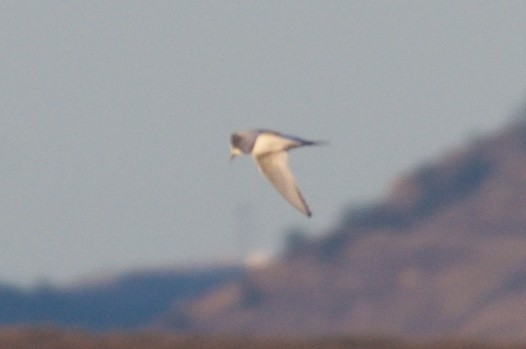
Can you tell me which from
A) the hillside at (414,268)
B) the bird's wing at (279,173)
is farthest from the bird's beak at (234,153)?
the hillside at (414,268)

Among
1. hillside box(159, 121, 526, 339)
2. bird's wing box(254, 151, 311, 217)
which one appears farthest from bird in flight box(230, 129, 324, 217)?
hillside box(159, 121, 526, 339)

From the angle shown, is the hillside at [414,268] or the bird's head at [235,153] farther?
the hillside at [414,268]

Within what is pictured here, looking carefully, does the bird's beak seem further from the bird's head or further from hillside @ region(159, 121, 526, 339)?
hillside @ region(159, 121, 526, 339)

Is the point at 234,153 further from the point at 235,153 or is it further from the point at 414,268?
the point at 414,268

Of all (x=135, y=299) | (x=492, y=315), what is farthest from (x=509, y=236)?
(x=135, y=299)

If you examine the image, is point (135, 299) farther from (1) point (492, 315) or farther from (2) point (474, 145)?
(2) point (474, 145)

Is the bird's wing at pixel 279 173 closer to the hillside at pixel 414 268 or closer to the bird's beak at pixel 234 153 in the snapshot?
the bird's beak at pixel 234 153

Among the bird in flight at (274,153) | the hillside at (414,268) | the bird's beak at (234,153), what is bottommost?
the bird's beak at (234,153)
